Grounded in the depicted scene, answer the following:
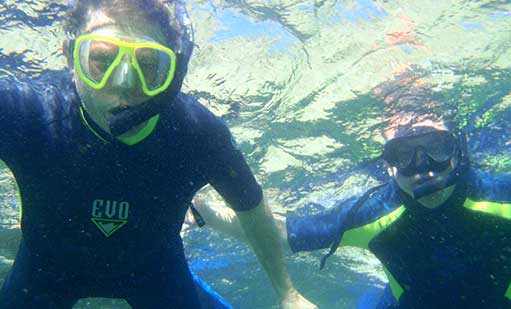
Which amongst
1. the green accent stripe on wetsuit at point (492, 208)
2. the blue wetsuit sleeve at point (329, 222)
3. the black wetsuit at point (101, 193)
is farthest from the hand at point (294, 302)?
the green accent stripe on wetsuit at point (492, 208)

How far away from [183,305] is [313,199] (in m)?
10.2

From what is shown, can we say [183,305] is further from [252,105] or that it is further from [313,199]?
[313,199]

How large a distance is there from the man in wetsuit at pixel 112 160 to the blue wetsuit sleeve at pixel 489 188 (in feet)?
13.8

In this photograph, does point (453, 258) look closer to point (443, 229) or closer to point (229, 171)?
point (443, 229)

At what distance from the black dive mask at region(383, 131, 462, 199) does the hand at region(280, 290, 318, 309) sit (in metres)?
2.35

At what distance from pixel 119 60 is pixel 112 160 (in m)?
1.06

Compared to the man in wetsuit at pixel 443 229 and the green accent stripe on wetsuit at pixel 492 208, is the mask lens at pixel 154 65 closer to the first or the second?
the man in wetsuit at pixel 443 229

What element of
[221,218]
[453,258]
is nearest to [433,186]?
[453,258]

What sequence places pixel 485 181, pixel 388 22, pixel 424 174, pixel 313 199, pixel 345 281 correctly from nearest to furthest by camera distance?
1. pixel 424 174
2. pixel 485 181
3. pixel 388 22
4. pixel 313 199
5. pixel 345 281

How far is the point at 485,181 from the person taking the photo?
6703 millimetres

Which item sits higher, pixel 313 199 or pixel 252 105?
pixel 252 105

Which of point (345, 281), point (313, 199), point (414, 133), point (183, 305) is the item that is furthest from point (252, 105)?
point (345, 281)

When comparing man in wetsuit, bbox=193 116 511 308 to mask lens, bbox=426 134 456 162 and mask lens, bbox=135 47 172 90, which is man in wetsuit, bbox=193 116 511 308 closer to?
mask lens, bbox=426 134 456 162

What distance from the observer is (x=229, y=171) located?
4648 mm
